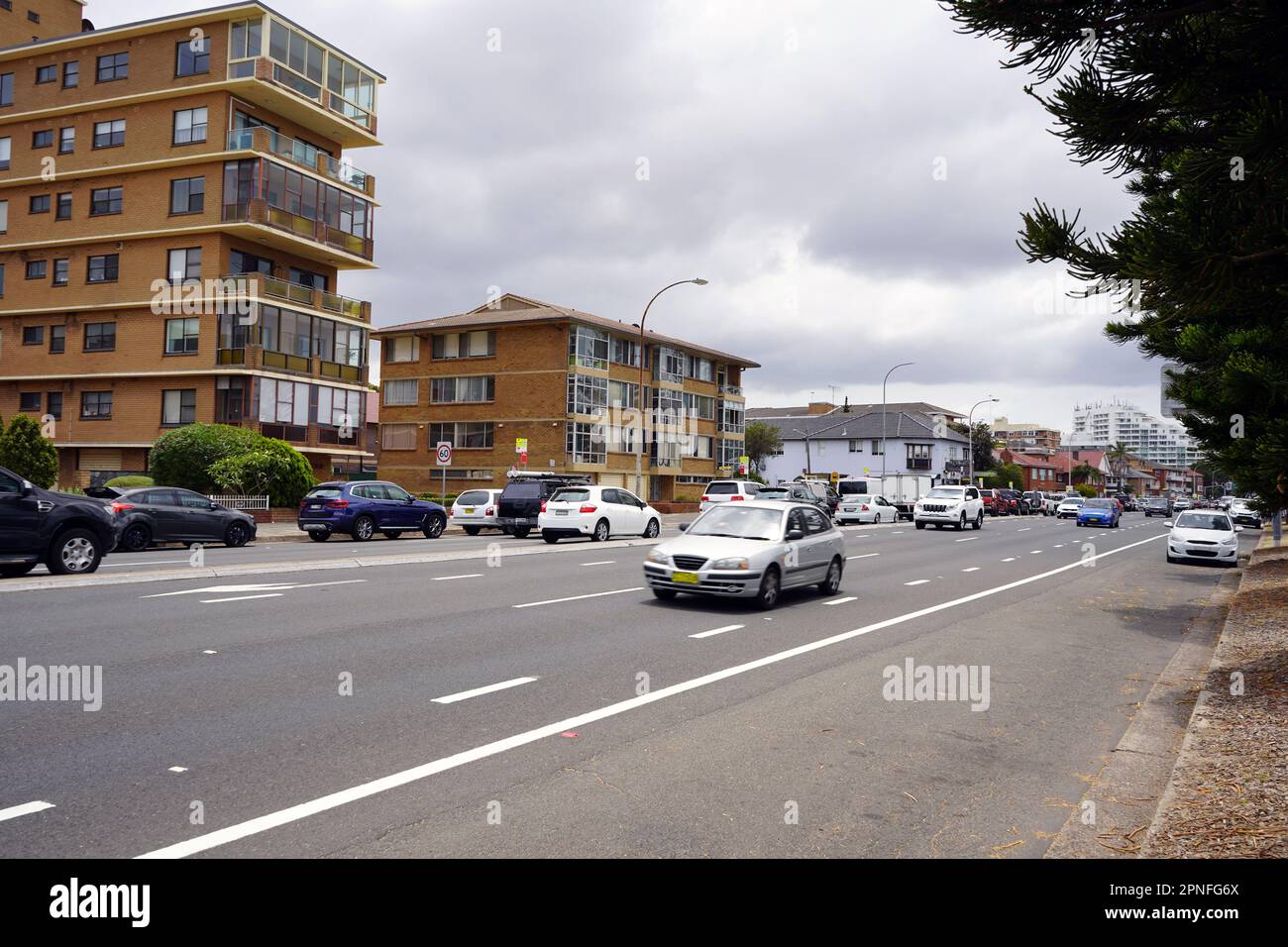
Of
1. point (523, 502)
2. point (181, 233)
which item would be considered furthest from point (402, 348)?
point (523, 502)

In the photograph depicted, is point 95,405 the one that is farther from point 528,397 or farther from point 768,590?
point 768,590

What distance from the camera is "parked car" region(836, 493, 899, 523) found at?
4481 centimetres

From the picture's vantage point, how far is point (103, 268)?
4309 cm

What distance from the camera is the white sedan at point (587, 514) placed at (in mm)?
26703

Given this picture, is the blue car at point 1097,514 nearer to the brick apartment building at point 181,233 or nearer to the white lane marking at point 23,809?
the brick apartment building at point 181,233

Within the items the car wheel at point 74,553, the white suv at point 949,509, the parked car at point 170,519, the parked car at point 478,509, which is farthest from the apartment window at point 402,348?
the car wheel at point 74,553

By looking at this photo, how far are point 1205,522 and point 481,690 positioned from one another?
79.9 feet

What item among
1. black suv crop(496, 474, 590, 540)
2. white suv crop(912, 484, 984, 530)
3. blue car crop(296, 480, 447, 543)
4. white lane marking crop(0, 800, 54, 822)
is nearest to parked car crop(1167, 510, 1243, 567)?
white suv crop(912, 484, 984, 530)

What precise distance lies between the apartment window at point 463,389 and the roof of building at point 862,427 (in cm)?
4247

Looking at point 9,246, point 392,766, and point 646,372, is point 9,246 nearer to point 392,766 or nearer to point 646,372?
point 646,372

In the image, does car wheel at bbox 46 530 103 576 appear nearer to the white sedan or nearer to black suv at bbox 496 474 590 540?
the white sedan

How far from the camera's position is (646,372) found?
212ft

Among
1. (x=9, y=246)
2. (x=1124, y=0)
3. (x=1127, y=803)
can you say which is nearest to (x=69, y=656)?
(x=1127, y=803)

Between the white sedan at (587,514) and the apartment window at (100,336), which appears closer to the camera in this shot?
the white sedan at (587,514)
